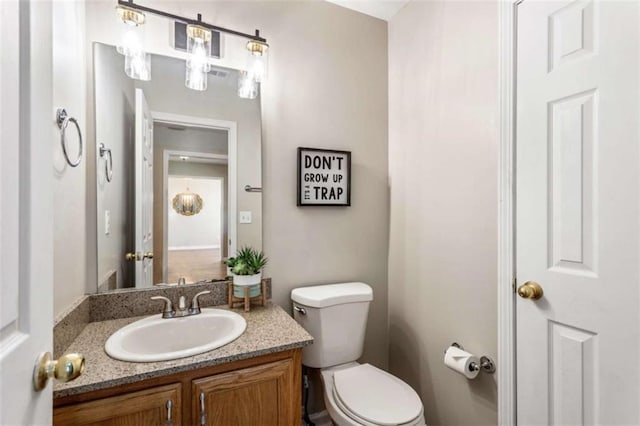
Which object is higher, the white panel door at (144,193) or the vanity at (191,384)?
the white panel door at (144,193)

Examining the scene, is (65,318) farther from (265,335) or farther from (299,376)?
(299,376)

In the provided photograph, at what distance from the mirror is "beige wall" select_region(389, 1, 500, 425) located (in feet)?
2.92

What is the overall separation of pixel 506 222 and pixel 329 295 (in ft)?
2.93

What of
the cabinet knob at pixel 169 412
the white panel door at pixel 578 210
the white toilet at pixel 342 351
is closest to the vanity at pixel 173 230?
the cabinet knob at pixel 169 412

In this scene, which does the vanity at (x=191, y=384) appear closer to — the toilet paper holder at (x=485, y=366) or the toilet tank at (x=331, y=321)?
the toilet tank at (x=331, y=321)

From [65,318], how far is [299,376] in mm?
875

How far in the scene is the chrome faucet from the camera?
52.4 inches

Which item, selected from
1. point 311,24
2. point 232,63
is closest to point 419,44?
point 311,24

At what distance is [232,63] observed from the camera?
1.60m

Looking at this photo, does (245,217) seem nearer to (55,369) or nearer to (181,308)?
(181,308)

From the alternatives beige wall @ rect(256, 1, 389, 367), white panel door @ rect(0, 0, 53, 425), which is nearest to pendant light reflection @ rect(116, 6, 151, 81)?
beige wall @ rect(256, 1, 389, 367)

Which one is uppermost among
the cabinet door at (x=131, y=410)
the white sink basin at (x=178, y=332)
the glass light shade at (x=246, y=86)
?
the glass light shade at (x=246, y=86)

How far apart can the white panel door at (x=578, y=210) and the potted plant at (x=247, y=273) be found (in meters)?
1.15

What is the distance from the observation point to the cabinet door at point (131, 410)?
0.88 meters
